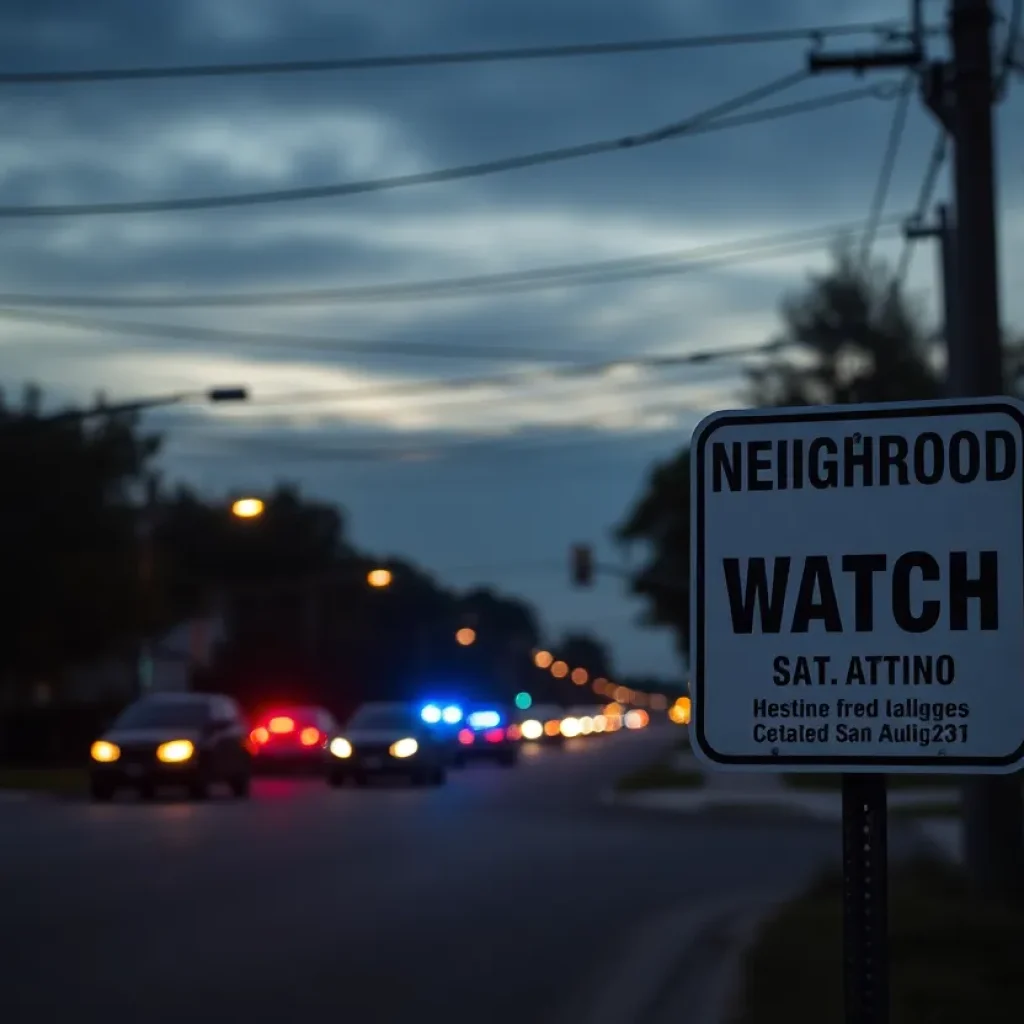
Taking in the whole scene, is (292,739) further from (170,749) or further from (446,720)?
(170,749)

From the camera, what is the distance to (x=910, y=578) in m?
3.34

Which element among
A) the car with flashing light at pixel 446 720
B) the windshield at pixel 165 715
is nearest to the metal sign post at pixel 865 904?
the windshield at pixel 165 715

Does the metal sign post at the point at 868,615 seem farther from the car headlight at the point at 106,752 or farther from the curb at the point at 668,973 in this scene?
the car headlight at the point at 106,752

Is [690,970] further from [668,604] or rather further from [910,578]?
[668,604]

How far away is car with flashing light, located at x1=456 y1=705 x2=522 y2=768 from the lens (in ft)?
173

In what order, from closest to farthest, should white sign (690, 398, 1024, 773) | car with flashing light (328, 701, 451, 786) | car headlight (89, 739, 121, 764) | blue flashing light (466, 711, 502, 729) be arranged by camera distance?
white sign (690, 398, 1024, 773) < car headlight (89, 739, 121, 764) < car with flashing light (328, 701, 451, 786) < blue flashing light (466, 711, 502, 729)

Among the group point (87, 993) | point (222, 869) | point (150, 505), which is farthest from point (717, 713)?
point (150, 505)

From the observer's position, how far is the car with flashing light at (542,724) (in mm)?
74938

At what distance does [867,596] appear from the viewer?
3361mm

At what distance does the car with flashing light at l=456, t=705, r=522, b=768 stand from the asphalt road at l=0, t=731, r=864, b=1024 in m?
22.6

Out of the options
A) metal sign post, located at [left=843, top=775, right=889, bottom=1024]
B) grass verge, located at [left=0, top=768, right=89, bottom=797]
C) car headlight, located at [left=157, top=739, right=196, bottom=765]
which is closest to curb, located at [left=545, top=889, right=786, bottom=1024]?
metal sign post, located at [left=843, top=775, right=889, bottom=1024]

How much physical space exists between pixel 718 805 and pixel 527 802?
334cm

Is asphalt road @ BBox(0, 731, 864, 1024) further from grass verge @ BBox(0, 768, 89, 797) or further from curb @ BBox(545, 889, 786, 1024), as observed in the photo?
grass verge @ BBox(0, 768, 89, 797)

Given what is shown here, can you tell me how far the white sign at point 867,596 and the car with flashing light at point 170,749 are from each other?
2832 centimetres
